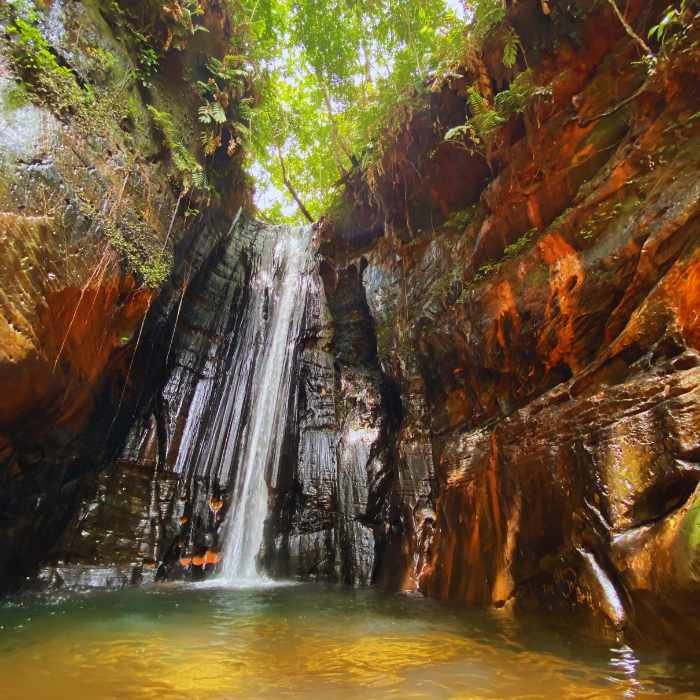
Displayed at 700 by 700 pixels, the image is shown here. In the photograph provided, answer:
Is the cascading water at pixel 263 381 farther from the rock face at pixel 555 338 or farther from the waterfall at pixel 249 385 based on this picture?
the rock face at pixel 555 338

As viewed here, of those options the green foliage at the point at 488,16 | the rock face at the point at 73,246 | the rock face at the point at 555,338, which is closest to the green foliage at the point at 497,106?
the rock face at the point at 555,338

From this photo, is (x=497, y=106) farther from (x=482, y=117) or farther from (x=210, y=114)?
(x=210, y=114)

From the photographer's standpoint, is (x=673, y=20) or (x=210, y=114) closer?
(x=673, y=20)

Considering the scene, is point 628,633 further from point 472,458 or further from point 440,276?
point 440,276

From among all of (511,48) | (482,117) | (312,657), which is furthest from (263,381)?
(511,48)

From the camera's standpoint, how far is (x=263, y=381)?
12.5 metres

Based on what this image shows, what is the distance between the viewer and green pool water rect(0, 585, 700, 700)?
2789mm

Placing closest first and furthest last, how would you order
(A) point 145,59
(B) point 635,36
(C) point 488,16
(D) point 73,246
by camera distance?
1. (B) point 635,36
2. (D) point 73,246
3. (C) point 488,16
4. (A) point 145,59

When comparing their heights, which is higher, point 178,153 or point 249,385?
point 178,153

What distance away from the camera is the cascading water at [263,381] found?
32.5 ft

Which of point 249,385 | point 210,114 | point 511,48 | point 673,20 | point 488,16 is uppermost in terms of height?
point 210,114

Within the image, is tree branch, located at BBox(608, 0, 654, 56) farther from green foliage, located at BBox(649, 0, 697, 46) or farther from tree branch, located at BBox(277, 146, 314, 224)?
tree branch, located at BBox(277, 146, 314, 224)

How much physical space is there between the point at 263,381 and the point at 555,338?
824cm

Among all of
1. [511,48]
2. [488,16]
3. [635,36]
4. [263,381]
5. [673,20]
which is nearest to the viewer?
[673,20]
